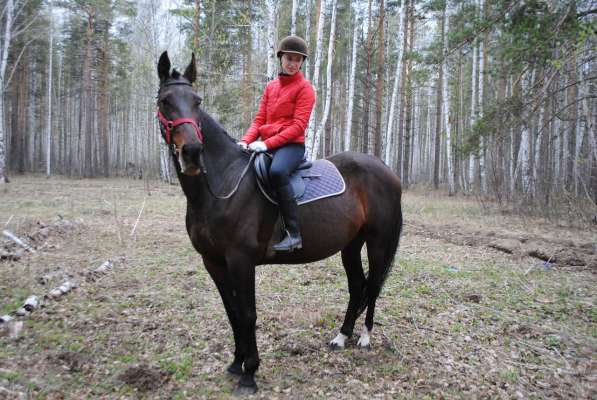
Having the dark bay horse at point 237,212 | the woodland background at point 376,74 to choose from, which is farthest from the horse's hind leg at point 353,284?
the woodland background at point 376,74

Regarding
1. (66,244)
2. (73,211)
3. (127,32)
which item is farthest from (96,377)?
(127,32)

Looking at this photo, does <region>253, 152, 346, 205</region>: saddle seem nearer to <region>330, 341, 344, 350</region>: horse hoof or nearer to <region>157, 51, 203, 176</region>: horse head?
<region>157, 51, 203, 176</region>: horse head

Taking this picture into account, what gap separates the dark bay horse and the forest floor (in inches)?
20.9

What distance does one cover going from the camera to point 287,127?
3.28m

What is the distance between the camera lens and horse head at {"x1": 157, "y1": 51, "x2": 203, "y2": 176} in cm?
255

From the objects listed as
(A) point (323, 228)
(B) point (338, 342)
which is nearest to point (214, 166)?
(A) point (323, 228)

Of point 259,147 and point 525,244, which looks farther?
point 525,244

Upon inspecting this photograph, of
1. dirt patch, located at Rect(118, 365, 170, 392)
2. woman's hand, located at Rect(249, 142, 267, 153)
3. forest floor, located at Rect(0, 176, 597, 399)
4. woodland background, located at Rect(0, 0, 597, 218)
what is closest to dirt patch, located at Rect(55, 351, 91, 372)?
forest floor, located at Rect(0, 176, 597, 399)

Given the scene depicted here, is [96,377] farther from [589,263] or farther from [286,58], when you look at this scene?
[589,263]

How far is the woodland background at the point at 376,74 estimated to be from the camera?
7242 millimetres

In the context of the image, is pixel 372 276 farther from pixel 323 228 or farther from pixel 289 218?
pixel 289 218

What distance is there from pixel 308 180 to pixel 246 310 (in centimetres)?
130

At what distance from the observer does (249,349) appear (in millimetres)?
3068

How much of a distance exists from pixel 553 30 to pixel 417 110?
32.2 m
